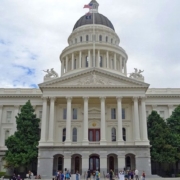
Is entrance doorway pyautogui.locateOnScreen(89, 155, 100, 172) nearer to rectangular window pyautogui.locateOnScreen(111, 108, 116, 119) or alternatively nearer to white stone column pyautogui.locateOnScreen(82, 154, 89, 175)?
white stone column pyautogui.locateOnScreen(82, 154, 89, 175)

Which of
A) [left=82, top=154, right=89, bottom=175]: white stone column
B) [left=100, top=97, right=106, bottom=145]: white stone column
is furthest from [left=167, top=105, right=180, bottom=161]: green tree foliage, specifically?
[left=82, top=154, right=89, bottom=175]: white stone column

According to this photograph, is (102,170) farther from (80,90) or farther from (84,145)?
(80,90)

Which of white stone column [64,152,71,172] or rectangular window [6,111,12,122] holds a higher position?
rectangular window [6,111,12,122]

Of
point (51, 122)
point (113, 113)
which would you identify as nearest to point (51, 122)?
point (51, 122)

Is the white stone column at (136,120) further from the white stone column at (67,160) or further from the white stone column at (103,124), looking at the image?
the white stone column at (67,160)

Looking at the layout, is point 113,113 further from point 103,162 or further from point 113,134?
point 103,162

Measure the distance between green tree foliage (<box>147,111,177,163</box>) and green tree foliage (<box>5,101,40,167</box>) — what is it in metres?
19.2

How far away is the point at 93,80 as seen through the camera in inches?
1847

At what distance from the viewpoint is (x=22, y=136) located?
43969 mm

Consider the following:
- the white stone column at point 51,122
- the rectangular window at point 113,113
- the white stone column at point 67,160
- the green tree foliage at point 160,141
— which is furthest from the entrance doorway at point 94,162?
the green tree foliage at point 160,141

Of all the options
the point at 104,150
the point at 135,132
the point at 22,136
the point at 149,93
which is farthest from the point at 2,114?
the point at 149,93

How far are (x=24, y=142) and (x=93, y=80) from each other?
50.8ft

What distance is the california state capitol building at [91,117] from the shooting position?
140 feet

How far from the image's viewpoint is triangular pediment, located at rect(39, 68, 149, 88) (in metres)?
46.4
